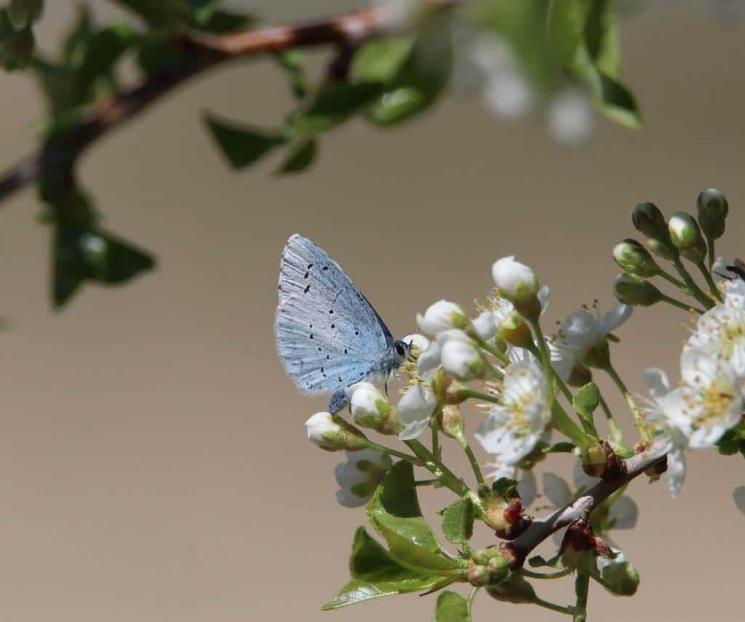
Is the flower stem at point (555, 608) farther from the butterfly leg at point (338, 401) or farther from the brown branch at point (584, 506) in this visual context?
the butterfly leg at point (338, 401)

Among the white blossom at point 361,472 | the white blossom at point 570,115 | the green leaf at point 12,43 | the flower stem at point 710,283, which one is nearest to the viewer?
the flower stem at point 710,283

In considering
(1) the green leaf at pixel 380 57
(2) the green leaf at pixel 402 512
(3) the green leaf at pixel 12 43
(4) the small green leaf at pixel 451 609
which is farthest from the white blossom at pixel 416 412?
(3) the green leaf at pixel 12 43

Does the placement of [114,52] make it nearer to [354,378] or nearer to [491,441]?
[354,378]

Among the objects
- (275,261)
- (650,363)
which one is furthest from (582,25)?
(275,261)

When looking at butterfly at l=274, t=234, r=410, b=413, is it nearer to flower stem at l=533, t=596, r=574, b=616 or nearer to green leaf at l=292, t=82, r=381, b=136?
green leaf at l=292, t=82, r=381, b=136

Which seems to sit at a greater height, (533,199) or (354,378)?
(354,378)

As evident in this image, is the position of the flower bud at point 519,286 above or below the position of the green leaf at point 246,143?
above
